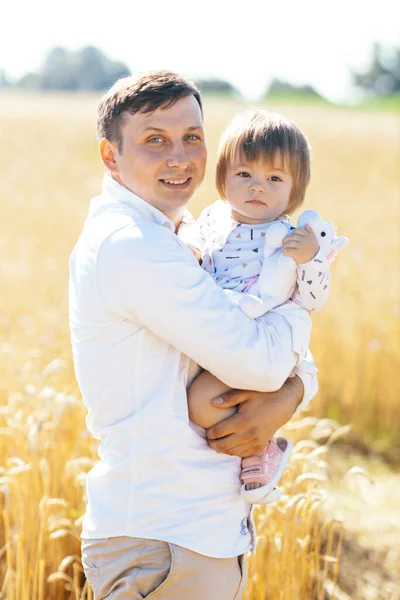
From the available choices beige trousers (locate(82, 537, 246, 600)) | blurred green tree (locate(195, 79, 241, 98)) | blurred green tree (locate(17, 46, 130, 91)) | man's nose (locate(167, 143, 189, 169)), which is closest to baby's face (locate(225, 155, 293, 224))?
man's nose (locate(167, 143, 189, 169))

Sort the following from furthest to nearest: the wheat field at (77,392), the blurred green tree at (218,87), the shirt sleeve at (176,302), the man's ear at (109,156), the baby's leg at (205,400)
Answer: the blurred green tree at (218,87) < the wheat field at (77,392) < the man's ear at (109,156) < the baby's leg at (205,400) < the shirt sleeve at (176,302)

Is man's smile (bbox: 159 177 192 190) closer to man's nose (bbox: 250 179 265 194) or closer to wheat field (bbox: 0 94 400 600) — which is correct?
man's nose (bbox: 250 179 265 194)

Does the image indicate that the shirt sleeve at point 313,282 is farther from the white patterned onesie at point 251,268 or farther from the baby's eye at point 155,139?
the baby's eye at point 155,139

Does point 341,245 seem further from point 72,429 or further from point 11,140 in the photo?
point 11,140

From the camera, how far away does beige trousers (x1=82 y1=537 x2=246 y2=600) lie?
1794 mm

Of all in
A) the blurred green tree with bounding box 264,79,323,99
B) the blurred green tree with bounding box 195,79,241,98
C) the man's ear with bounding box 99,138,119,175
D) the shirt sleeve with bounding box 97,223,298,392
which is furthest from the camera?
the blurred green tree with bounding box 195,79,241,98

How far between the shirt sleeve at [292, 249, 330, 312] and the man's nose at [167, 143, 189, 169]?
39cm

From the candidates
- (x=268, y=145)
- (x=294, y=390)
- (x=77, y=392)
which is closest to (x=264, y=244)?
(x=268, y=145)

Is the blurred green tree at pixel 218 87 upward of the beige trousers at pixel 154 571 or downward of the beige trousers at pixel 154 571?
upward

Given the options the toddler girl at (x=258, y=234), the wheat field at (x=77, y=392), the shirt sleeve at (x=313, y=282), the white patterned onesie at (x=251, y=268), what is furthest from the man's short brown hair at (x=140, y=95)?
the wheat field at (x=77, y=392)

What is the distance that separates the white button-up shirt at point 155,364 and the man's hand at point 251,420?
0.04 m

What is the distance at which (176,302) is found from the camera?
1.69 metres

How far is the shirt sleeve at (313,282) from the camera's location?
1940mm

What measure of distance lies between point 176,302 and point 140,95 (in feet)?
1.75
